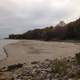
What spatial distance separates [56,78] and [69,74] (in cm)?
65

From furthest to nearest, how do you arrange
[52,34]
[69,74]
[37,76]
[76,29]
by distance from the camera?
[52,34]
[76,29]
[37,76]
[69,74]

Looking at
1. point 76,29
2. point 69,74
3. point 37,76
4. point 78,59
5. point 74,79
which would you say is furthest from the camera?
point 76,29

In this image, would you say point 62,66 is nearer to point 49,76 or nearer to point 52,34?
point 49,76

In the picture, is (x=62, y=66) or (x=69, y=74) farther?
(x=62, y=66)

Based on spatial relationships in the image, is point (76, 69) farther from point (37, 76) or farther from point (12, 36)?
point (12, 36)

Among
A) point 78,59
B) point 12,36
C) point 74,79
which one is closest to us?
point 74,79

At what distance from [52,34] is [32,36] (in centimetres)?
2887

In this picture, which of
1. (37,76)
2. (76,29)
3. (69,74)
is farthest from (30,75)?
(76,29)

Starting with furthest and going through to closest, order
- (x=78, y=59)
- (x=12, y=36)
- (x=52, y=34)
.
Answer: (x=12, y=36) → (x=52, y=34) → (x=78, y=59)

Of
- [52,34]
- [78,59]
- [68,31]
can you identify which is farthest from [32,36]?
[78,59]

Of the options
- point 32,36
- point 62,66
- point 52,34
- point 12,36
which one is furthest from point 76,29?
point 12,36

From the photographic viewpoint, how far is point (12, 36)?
151500 millimetres

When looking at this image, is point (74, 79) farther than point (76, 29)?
No

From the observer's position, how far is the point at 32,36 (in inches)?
4345
